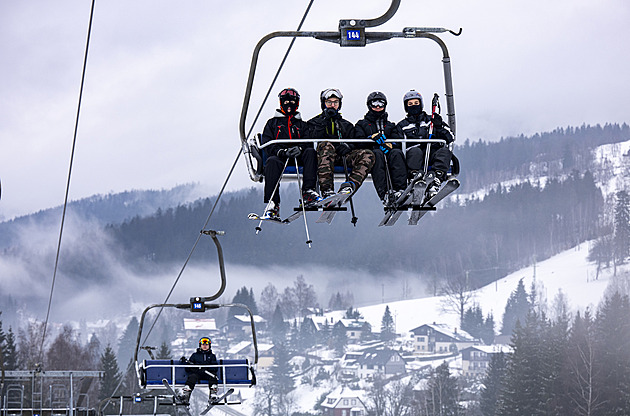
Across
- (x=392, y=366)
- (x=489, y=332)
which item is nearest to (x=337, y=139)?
(x=392, y=366)

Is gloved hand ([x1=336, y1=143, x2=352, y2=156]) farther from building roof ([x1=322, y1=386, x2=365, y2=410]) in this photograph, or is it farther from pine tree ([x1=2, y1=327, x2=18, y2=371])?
building roof ([x1=322, y1=386, x2=365, y2=410])

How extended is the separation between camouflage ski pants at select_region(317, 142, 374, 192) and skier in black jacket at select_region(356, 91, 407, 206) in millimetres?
143

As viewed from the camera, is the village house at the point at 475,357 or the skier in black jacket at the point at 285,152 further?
the village house at the point at 475,357

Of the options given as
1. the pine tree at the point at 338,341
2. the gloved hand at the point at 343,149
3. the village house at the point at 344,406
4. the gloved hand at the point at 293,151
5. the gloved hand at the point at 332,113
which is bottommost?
the village house at the point at 344,406

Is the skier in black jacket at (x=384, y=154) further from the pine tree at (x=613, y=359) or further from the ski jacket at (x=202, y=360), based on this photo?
the pine tree at (x=613, y=359)

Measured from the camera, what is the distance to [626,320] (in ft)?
276

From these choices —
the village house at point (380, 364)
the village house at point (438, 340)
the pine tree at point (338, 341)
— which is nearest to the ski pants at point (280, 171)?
the village house at point (380, 364)

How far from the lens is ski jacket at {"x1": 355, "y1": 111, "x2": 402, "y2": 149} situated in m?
10.4

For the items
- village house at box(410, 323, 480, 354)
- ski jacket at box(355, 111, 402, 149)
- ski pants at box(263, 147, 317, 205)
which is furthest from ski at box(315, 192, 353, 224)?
village house at box(410, 323, 480, 354)

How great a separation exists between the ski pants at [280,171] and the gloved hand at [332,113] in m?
0.43

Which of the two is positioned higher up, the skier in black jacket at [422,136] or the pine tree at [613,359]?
the skier in black jacket at [422,136]

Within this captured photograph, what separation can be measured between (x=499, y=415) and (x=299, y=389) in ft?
295

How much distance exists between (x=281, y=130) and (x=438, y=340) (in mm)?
184762

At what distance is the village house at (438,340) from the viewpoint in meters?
188
